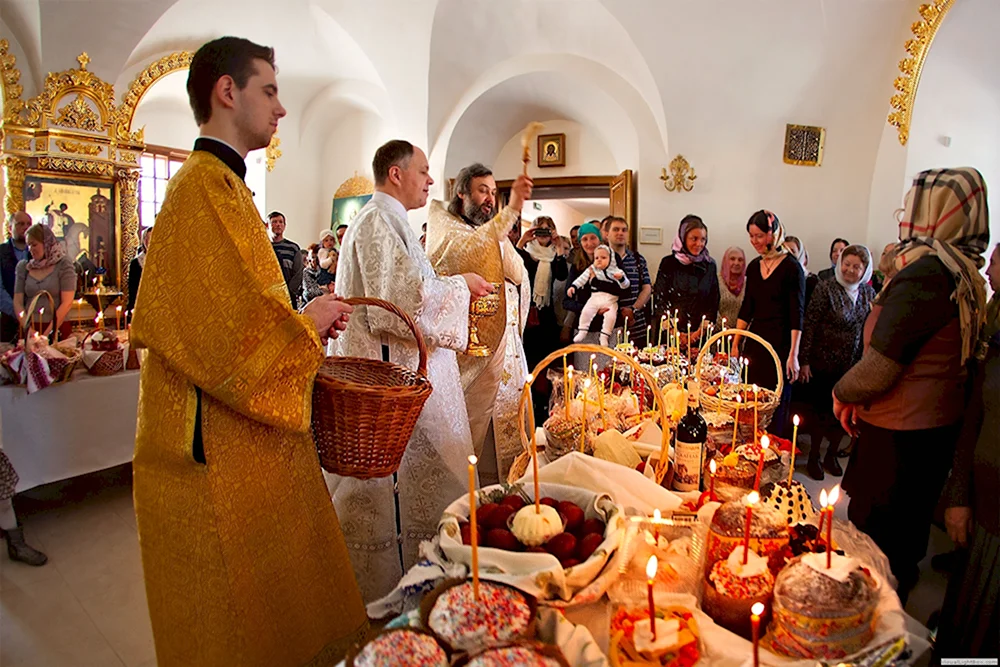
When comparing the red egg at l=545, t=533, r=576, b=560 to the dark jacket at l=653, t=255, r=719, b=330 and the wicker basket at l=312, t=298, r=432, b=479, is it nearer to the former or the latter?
the wicker basket at l=312, t=298, r=432, b=479

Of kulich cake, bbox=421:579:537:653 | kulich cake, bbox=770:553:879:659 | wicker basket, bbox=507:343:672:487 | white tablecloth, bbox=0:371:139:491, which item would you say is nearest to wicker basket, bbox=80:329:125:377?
white tablecloth, bbox=0:371:139:491

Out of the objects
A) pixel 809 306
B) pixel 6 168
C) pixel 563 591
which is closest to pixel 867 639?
pixel 563 591

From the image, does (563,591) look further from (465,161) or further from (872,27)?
(465,161)

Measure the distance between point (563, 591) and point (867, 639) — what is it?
0.49 metres

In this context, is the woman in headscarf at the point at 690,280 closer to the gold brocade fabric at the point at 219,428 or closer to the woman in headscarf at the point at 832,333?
the woman in headscarf at the point at 832,333

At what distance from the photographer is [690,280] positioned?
5188mm

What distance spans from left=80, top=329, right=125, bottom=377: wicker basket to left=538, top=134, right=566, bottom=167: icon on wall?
685cm

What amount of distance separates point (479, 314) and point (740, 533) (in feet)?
6.39

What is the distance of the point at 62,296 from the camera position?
164 inches

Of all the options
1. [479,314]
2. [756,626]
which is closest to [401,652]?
[756,626]

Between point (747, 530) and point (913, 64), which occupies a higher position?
point (913, 64)

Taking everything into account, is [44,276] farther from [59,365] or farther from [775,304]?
[775,304]

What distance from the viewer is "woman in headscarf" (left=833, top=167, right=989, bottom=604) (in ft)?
6.01

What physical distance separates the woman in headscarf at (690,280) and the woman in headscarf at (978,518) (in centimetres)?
333
